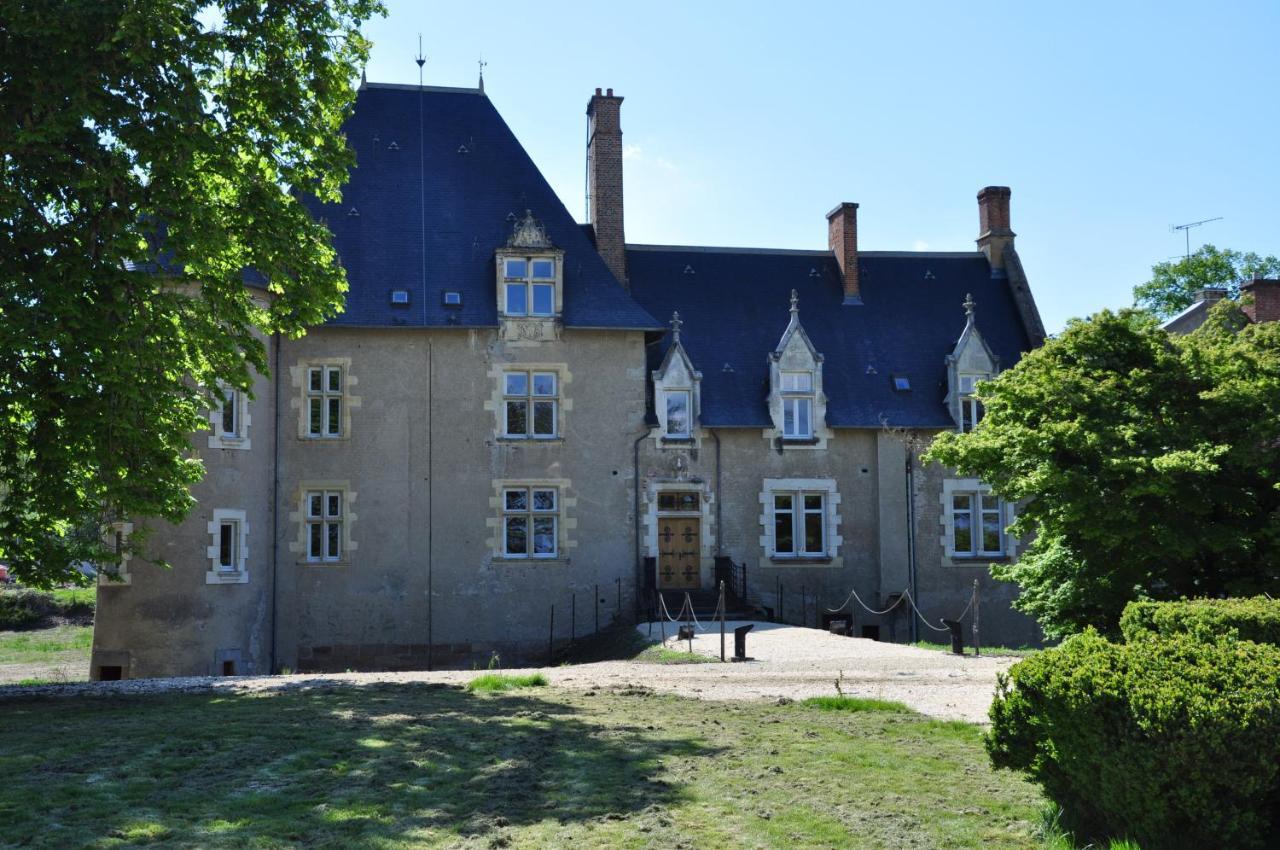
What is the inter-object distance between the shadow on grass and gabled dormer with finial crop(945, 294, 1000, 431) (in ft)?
59.3

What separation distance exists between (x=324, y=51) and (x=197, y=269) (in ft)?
10.9

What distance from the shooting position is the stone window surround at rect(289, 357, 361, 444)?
82.4 feet

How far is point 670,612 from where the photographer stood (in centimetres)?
2539

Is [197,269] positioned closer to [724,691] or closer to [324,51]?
[324,51]

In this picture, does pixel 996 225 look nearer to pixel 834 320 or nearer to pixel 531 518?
pixel 834 320

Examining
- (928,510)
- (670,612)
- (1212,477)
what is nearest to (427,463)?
(670,612)

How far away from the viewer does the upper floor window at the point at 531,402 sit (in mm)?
25984

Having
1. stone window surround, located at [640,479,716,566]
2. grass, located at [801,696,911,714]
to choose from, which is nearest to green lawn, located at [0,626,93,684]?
stone window surround, located at [640,479,716,566]

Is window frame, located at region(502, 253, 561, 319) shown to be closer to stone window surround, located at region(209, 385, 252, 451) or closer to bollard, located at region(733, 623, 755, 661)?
stone window surround, located at region(209, 385, 252, 451)

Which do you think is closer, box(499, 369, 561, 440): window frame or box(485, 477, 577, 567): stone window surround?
box(485, 477, 577, 567): stone window surround

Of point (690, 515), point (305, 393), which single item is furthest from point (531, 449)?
point (305, 393)

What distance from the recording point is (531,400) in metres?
26.0

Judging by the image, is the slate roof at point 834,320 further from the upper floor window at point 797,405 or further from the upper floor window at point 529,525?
the upper floor window at point 529,525

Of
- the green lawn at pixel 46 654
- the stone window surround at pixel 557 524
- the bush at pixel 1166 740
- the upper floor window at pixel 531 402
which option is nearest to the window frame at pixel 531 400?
the upper floor window at pixel 531 402
